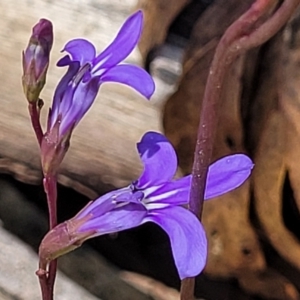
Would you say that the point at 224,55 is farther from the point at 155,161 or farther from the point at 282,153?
the point at 282,153

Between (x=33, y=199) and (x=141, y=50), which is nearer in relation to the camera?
(x=141, y=50)

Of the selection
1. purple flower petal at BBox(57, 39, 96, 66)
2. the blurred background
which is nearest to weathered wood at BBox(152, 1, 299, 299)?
the blurred background

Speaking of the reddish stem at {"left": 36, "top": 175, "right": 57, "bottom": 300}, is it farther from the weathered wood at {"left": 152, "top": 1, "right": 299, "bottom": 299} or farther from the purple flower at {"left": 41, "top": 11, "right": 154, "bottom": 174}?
the weathered wood at {"left": 152, "top": 1, "right": 299, "bottom": 299}

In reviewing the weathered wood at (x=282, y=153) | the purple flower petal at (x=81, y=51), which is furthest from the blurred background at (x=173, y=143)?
Result: the purple flower petal at (x=81, y=51)

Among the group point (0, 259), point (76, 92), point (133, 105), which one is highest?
point (76, 92)

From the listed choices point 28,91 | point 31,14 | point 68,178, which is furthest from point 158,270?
point 28,91

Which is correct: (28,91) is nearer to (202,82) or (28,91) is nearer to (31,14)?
(202,82)
